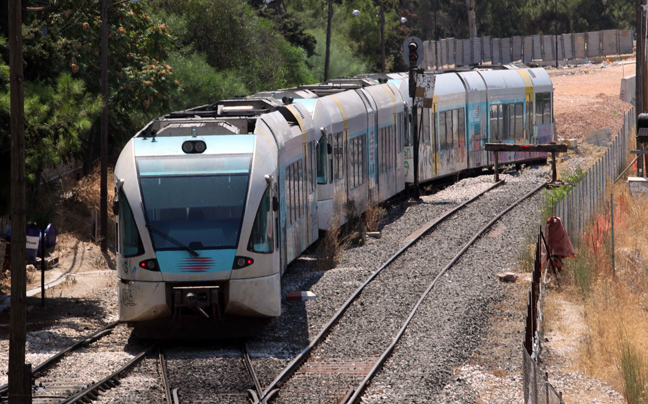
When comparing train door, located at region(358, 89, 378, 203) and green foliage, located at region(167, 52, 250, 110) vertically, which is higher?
green foliage, located at region(167, 52, 250, 110)

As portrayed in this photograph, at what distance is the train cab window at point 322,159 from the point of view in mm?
19297

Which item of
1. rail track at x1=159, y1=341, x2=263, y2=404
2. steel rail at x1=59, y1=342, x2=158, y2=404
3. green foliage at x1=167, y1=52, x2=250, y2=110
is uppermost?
green foliage at x1=167, y1=52, x2=250, y2=110

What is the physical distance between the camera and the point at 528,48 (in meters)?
79.4

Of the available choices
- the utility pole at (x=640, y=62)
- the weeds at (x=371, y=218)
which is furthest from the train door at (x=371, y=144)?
the utility pole at (x=640, y=62)

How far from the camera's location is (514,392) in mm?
10984

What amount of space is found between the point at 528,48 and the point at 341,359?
7016 cm

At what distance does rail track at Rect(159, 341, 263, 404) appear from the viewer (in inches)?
433

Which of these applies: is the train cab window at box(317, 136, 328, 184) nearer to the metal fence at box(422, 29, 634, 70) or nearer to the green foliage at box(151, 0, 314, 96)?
the green foliage at box(151, 0, 314, 96)

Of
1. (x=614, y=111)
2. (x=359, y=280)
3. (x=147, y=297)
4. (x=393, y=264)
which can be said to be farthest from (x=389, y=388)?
(x=614, y=111)

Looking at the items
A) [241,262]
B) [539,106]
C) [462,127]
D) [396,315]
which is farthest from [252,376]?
[539,106]

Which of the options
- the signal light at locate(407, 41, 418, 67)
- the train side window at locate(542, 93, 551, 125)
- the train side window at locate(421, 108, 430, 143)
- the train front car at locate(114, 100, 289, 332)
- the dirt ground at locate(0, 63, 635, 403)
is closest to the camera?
the dirt ground at locate(0, 63, 635, 403)

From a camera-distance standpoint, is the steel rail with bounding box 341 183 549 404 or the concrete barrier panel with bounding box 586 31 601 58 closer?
the steel rail with bounding box 341 183 549 404

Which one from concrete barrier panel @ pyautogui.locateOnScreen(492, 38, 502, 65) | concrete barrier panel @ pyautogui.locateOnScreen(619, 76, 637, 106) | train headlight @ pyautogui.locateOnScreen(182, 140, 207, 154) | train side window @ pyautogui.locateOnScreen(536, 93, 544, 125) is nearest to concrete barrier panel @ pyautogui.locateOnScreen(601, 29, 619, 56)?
concrete barrier panel @ pyautogui.locateOnScreen(492, 38, 502, 65)

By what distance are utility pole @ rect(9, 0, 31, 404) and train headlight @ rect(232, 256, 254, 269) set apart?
291 centimetres
